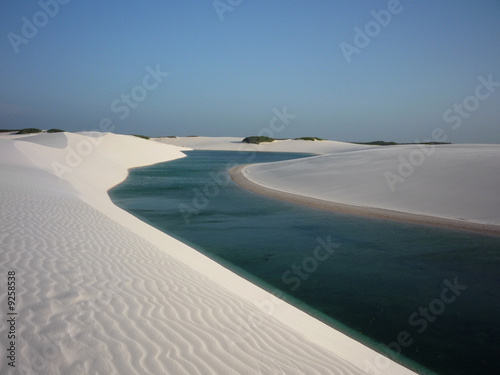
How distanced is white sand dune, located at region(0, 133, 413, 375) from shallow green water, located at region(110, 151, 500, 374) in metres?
0.67

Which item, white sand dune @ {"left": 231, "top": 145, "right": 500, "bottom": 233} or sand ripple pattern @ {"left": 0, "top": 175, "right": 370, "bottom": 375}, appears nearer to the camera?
sand ripple pattern @ {"left": 0, "top": 175, "right": 370, "bottom": 375}

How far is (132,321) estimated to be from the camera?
3461mm

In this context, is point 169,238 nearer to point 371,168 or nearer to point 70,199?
point 70,199

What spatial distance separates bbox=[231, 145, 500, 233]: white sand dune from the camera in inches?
450

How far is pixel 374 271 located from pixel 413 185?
8844 millimetres

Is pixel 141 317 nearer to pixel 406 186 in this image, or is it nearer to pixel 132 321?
pixel 132 321

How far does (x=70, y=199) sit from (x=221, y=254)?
19.5 feet

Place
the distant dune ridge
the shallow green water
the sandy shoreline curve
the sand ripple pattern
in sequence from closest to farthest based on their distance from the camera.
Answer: the sand ripple pattern < the shallow green water < the sandy shoreline curve < the distant dune ridge

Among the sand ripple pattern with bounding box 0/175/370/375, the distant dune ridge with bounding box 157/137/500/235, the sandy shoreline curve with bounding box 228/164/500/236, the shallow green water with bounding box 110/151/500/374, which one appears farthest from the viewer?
the distant dune ridge with bounding box 157/137/500/235

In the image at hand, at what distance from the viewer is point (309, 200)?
1496 cm

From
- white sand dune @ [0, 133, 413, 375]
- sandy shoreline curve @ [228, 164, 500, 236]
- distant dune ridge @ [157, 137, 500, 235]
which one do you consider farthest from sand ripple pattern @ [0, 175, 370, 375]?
distant dune ridge @ [157, 137, 500, 235]

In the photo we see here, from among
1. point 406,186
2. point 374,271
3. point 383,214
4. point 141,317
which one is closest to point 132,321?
point 141,317

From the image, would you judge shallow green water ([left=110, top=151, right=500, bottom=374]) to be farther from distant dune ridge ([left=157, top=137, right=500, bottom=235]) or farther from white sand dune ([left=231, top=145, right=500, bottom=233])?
white sand dune ([left=231, top=145, right=500, bottom=233])

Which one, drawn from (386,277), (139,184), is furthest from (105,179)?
(386,277)
